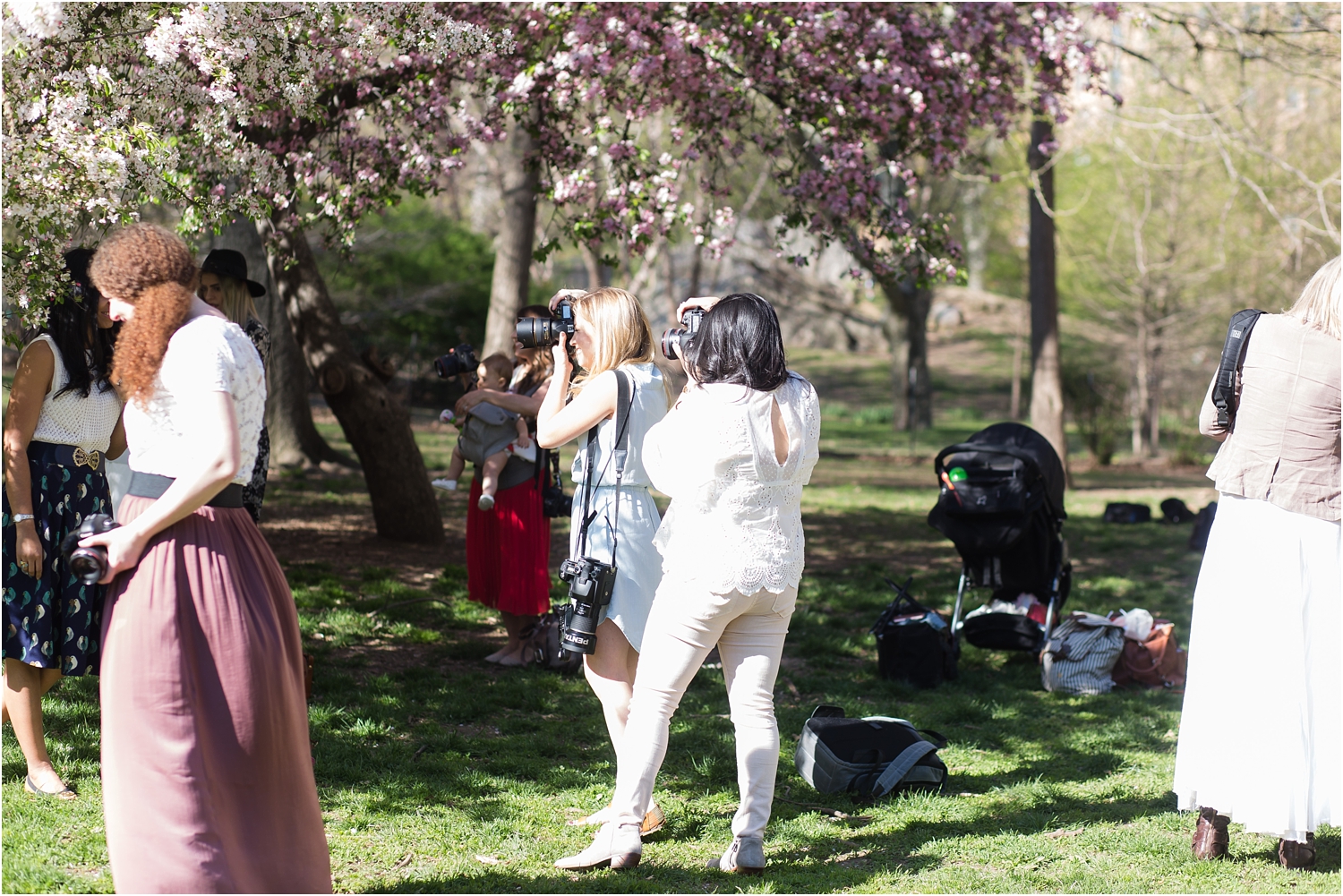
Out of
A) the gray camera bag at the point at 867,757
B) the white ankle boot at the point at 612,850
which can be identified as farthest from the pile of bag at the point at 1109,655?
the white ankle boot at the point at 612,850

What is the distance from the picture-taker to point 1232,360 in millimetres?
3762

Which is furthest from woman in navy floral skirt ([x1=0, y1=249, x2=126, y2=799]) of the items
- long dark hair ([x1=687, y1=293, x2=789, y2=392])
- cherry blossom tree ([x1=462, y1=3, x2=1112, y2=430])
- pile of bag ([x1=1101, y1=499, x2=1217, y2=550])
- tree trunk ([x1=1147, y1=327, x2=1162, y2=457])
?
tree trunk ([x1=1147, y1=327, x2=1162, y2=457])

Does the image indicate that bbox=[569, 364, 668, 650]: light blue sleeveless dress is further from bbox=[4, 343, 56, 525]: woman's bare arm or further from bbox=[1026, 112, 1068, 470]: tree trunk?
bbox=[1026, 112, 1068, 470]: tree trunk

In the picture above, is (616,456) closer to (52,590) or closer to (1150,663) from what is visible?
(52,590)

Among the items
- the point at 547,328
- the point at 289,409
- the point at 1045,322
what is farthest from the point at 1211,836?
the point at 1045,322

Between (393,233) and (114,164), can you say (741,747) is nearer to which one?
(114,164)

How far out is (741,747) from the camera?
3.69m

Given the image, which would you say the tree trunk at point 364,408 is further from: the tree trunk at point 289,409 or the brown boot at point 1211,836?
the brown boot at point 1211,836

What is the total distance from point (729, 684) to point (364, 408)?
5.88 meters

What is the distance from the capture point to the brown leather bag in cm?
633

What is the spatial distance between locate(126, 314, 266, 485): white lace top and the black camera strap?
1179mm

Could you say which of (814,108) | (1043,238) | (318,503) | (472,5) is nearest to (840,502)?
(1043,238)

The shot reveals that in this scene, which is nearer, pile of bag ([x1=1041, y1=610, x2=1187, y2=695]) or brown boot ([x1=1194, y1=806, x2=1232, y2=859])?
brown boot ([x1=1194, y1=806, x2=1232, y2=859])

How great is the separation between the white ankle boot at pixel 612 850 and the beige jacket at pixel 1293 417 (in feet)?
7.19
